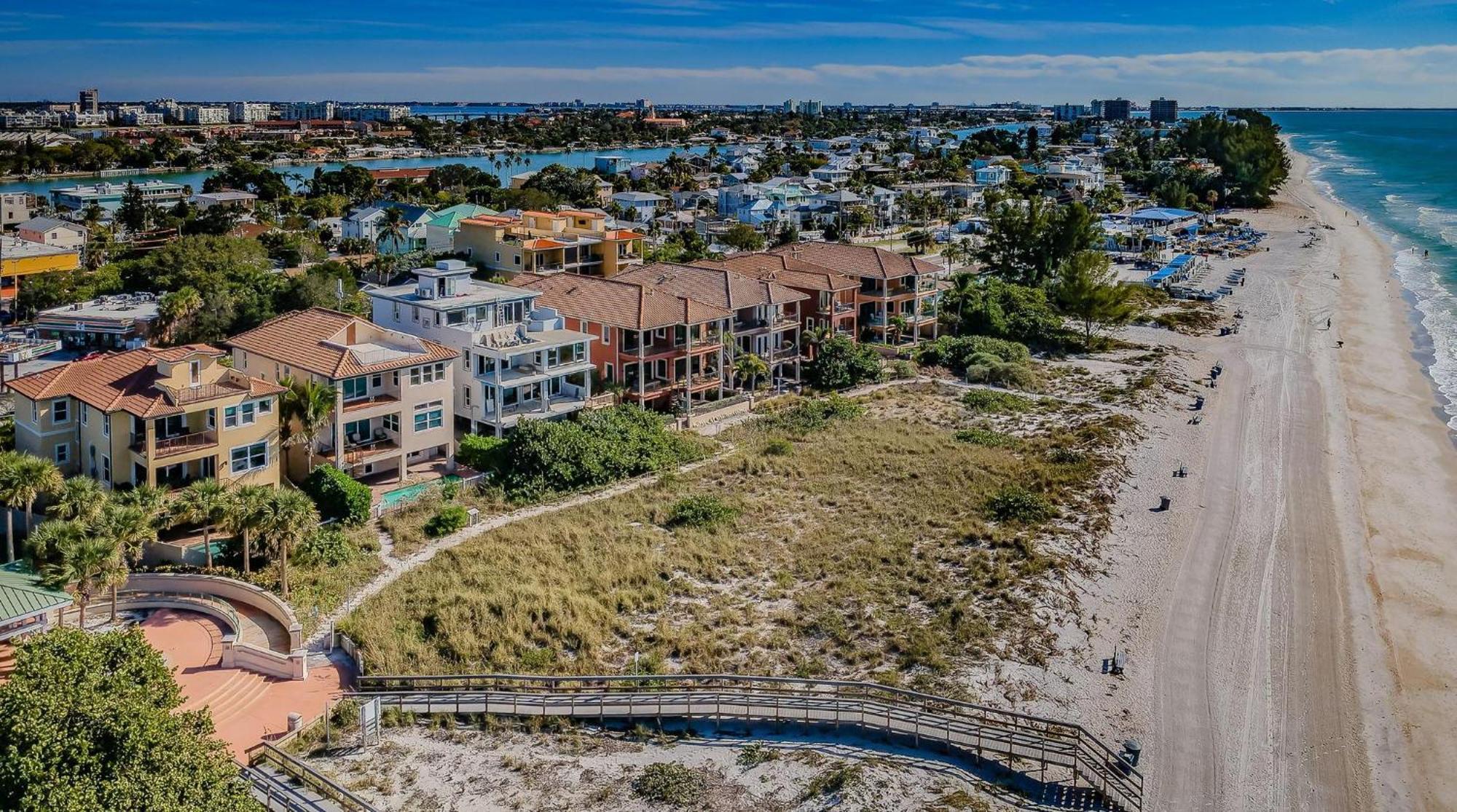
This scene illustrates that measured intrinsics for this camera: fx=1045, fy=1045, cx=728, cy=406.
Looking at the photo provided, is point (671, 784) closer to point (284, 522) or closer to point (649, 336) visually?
point (284, 522)

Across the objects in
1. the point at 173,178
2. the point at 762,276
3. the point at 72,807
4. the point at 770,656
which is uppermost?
the point at 173,178

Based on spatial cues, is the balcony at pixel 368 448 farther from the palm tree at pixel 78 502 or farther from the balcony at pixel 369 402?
the palm tree at pixel 78 502

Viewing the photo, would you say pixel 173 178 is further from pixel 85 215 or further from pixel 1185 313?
pixel 1185 313

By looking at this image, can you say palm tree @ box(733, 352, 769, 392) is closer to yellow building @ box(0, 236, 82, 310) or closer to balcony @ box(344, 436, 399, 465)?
balcony @ box(344, 436, 399, 465)

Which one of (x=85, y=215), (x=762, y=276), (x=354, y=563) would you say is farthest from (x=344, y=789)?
(x=85, y=215)

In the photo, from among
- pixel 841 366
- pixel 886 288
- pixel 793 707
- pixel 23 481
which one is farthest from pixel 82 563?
pixel 886 288
